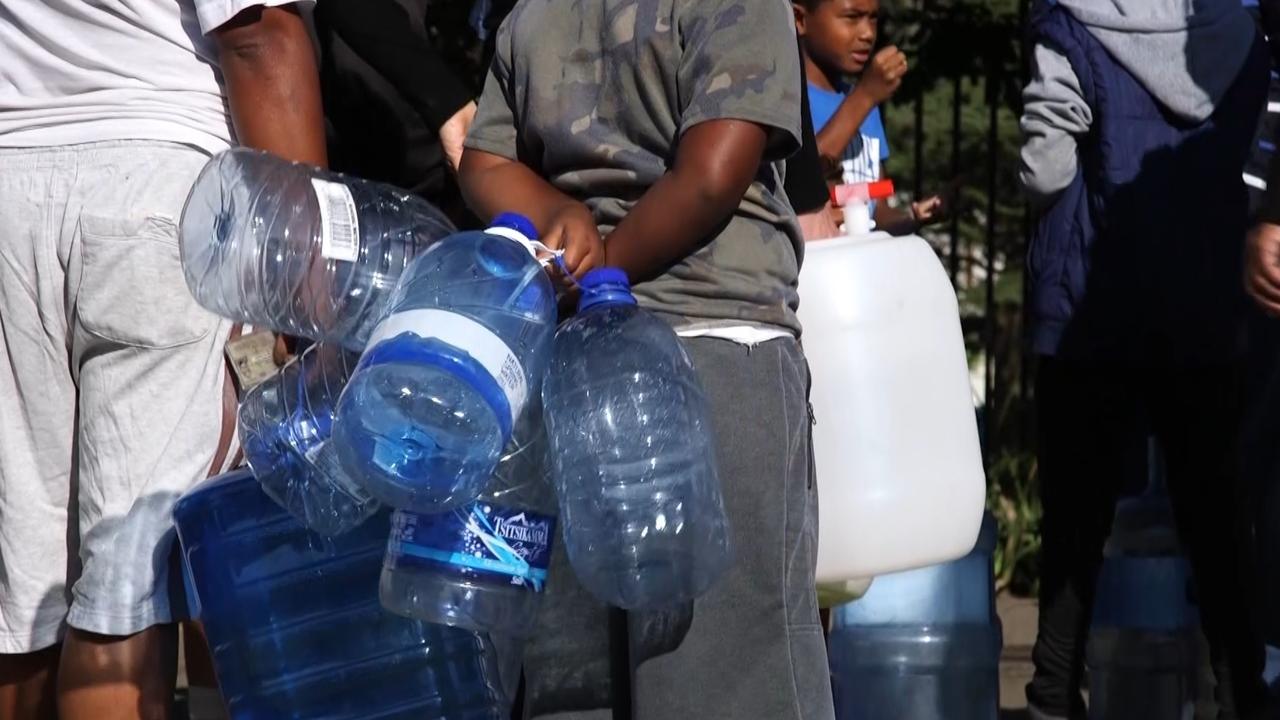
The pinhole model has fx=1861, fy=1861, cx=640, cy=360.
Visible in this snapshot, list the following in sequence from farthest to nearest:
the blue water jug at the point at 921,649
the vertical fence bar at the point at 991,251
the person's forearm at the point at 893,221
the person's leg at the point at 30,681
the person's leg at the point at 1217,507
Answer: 1. the vertical fence bar at the point at 991,251
2. the person's forearm at the point at 893,221
3. the person's leg at the point at 1217,507
4. the blue water jug at the point at 921,649
5. the person's leg at the point at 30,681

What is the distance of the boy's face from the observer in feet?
16.1

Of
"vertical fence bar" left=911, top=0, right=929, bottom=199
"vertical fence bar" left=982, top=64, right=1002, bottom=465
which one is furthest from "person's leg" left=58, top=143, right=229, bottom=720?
"vertical fence bar" left=982, top=64, right=1002, bottom=465

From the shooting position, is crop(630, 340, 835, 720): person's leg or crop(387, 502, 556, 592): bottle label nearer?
crop(387, 502, 556, 592): bottle label

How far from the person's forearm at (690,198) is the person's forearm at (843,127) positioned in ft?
6.37

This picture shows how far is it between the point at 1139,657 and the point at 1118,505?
1.38 ft

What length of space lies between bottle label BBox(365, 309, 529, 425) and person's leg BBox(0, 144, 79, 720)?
0.79 metres

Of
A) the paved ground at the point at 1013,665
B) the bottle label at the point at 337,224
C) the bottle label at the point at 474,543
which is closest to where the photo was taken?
the bottle label at the point at 474,543

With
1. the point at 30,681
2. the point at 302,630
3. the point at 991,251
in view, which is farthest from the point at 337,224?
the point at 991,251

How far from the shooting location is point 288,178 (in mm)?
2838

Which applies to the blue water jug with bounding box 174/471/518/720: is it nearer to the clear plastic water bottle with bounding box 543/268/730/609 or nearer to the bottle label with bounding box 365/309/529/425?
the clear plastic water bottle with bounding box 543/268/730/609

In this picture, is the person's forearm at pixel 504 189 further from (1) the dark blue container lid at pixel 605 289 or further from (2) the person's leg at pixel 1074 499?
(2) the person's leg at pixel 1074 499

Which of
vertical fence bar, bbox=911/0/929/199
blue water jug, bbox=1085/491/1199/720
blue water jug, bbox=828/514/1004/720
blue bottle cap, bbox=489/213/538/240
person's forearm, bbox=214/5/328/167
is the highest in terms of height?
person's forearm, bbox=214/5/328/167

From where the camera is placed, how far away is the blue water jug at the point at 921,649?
4414 mm

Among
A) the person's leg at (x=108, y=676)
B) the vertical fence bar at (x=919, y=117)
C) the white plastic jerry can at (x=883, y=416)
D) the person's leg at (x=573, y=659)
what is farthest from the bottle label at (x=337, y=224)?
the vertical fence bar at (x=919, y=117)
